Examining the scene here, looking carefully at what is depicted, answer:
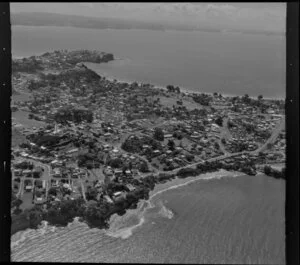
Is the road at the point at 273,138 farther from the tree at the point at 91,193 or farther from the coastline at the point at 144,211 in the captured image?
the tree at the point at 91,193

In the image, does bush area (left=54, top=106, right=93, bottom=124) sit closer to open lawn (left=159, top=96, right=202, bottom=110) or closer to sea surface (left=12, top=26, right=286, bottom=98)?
sea surface (left=12, top=26, right=286, bottom=98)

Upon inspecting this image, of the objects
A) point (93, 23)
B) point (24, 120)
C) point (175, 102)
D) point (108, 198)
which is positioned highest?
point (93, 23)

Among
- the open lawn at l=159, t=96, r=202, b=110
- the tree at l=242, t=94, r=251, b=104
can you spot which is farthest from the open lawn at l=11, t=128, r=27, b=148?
the tree at l=242, t=94, r=251, b=104

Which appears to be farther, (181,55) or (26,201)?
(181,55)

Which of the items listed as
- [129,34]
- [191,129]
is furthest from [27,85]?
[191,129]

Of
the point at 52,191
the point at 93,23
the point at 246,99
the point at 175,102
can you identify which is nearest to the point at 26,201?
the point at 52,191

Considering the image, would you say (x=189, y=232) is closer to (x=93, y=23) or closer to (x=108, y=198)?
(x=108, y=198)

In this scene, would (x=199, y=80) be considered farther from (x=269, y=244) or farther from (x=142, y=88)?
(x=269, y=244)
